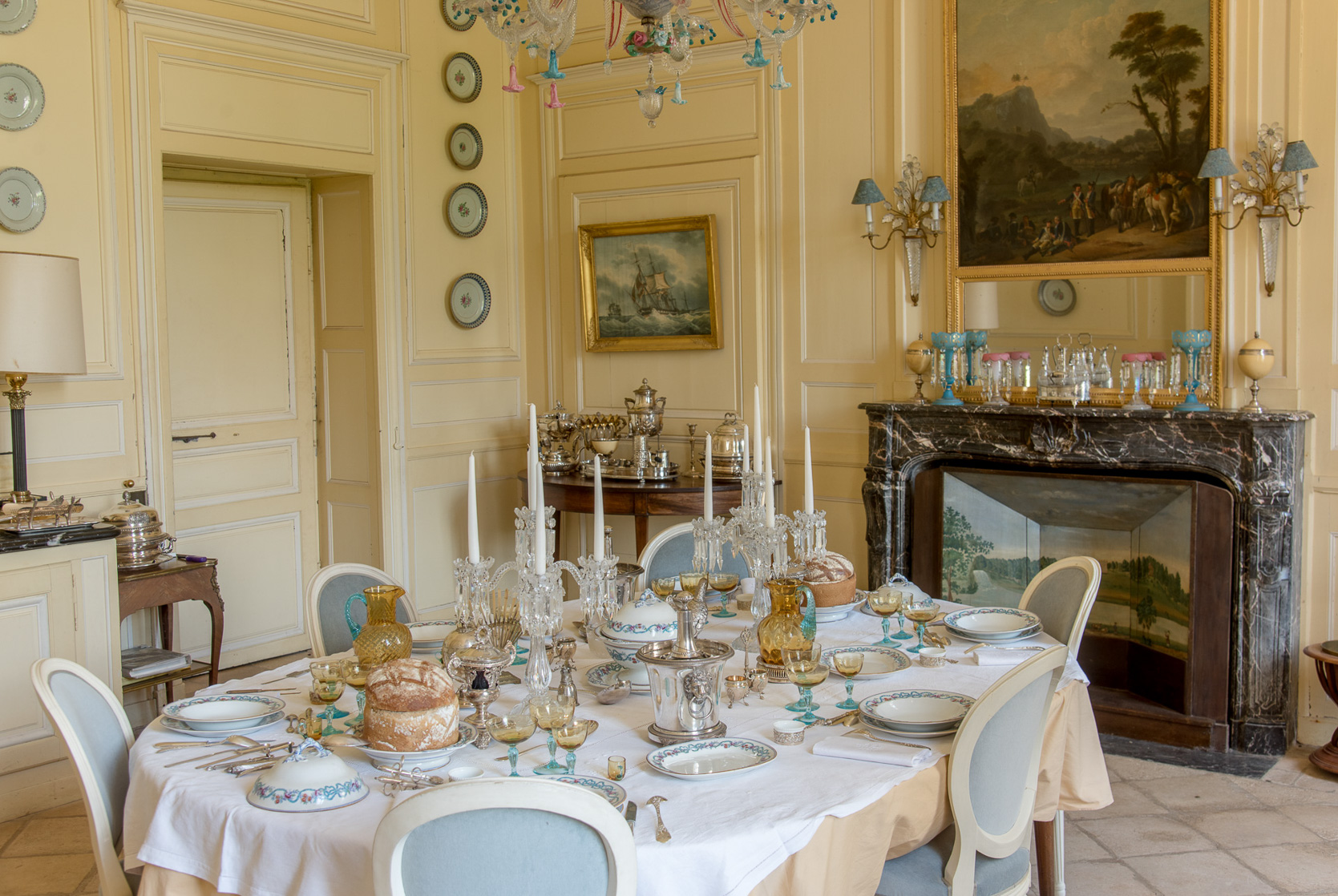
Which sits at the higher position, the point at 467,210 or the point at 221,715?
the point at 467,210

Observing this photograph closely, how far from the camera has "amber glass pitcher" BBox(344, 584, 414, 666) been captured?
8.61ft

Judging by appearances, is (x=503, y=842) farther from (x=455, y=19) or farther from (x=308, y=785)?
(x=455, y=19)

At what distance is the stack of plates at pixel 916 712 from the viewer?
7.47 ft

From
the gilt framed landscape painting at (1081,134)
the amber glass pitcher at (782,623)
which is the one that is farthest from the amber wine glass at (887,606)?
the gilt framed landscape painting at (1081,134)

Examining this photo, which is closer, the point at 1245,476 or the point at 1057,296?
the point at 1245,476

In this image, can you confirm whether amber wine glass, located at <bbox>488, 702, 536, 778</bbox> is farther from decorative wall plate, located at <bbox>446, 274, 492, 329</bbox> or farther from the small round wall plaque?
decorative wall plate, located at <bbox>446, 274, 492, 329</bbox>

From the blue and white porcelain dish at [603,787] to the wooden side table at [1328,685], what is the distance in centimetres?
299

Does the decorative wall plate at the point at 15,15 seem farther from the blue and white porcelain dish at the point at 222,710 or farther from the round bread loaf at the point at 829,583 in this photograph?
the round bread loaf at the point at 829,583

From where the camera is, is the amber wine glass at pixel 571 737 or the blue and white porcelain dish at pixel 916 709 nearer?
the amber wine glass at pixel 571 737

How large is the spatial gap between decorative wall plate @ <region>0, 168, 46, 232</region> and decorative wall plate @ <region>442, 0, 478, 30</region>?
2154mm

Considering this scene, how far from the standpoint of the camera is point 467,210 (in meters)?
5.84

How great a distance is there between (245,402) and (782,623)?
364cm

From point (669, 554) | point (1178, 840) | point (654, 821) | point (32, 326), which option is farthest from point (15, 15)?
point (1178, 840)

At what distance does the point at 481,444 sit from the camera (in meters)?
6.01
